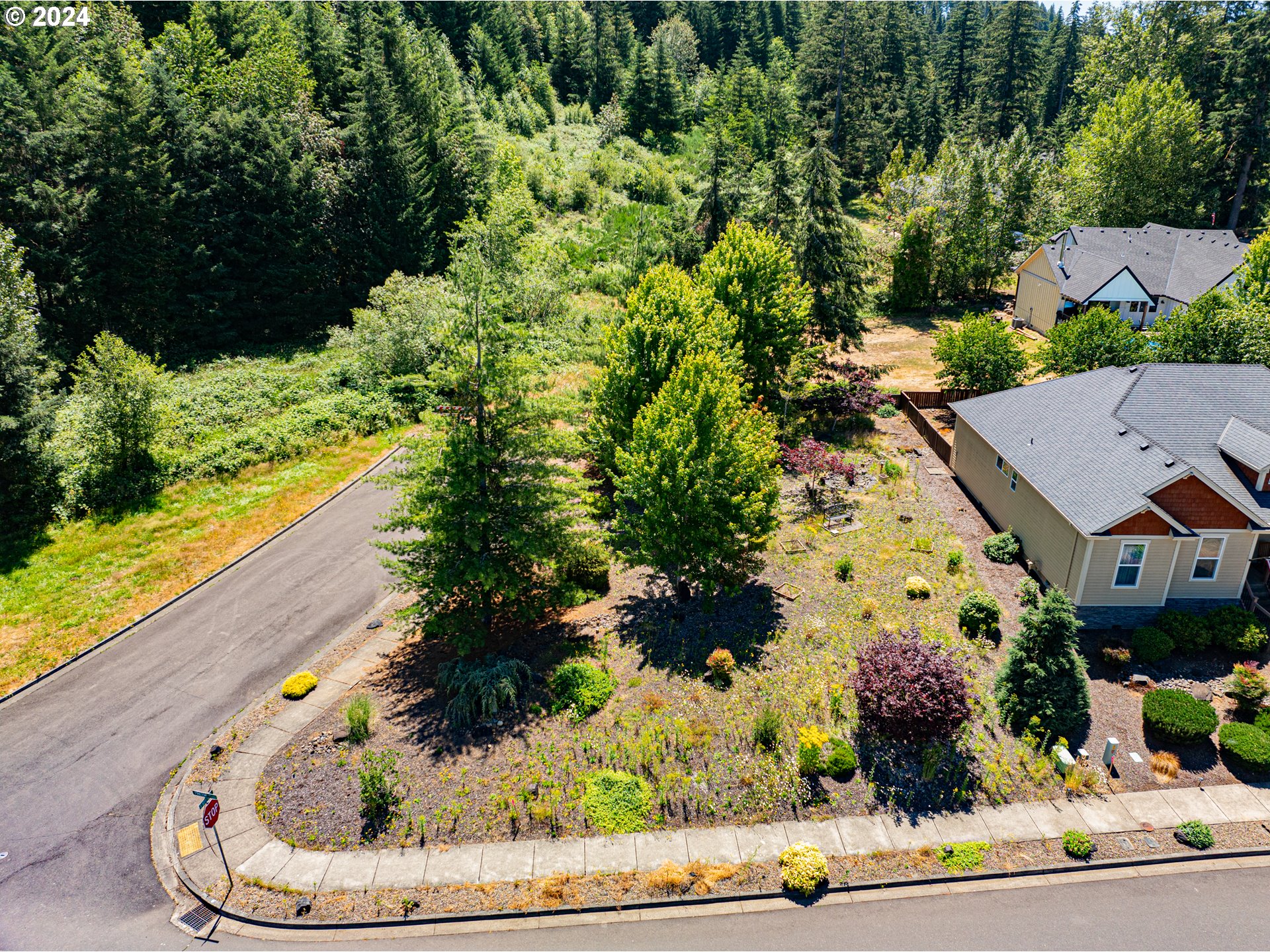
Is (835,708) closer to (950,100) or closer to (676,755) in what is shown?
(676,755)

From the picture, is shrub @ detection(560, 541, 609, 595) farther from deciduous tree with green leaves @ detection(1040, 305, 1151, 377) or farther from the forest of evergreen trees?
deciduous tree with green leaves @ detection(1040, 305, 1151, 377)

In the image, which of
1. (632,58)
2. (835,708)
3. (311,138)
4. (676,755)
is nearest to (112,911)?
(676,755)

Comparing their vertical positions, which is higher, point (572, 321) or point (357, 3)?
point (357, 3)

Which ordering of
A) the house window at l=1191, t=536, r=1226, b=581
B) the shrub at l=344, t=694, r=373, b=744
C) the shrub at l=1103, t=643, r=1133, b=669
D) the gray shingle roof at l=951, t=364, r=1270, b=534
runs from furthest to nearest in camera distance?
the gray shingle roof at l=951, t=364, r=1270, b=534 → the house window at l=1191, t=536, r=1226, b=581 → the shrub at l=1103, t=643, r=1133, b=669 → the shrub at l=344, t=694, r=373, b=744

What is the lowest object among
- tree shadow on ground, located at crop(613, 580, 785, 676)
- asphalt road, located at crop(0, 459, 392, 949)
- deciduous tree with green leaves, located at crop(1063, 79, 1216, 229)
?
asphalt road, located at crop(0, 459, 392, 949)

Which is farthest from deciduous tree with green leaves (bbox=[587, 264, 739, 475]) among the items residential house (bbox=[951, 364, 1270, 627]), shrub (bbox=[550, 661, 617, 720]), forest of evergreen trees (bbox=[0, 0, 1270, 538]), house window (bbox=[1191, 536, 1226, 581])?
house window (bbox=[1191, 536, 1226, 581])

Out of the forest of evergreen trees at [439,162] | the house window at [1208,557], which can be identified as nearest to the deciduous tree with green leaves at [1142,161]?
the forest of evergreen trees at [439,162]

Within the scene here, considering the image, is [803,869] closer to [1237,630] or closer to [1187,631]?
[1187,631]
